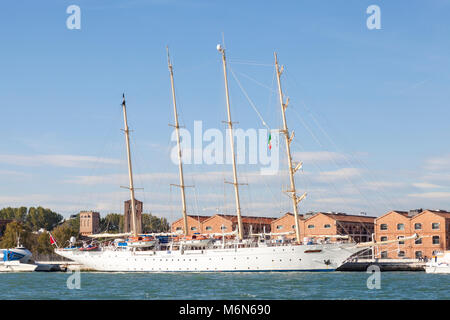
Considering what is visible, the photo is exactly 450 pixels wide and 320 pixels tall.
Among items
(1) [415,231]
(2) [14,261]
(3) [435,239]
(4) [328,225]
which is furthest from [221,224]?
(3) [435,239]

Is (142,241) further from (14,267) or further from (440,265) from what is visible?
(440,265)

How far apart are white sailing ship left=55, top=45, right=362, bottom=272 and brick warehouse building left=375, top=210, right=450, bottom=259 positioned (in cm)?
3185

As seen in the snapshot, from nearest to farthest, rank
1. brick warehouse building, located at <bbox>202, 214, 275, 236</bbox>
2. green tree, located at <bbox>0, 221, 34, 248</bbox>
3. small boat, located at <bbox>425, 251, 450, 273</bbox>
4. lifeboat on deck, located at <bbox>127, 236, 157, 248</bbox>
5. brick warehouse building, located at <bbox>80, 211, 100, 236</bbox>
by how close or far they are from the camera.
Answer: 1. small boat, located at <bbox>425, 251, 450, 273</bbox>
2. lifeboat on deck, located at <bbox>127, 236, 157, 248</bbox>
3. brick warehouse building, located at <bbox>202, 214, 275, 236</bbox>
4. green tree, located at <bbox>0, 221, 34, 248</bbox>
5. brick warehouse building, located at <bbox>80, 211, 100, 236</bbox>

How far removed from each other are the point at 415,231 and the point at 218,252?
145ft

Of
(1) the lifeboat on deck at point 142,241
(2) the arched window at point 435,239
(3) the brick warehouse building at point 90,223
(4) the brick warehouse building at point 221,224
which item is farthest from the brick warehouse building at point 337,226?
(3) the brick warehouse building at point 90,223

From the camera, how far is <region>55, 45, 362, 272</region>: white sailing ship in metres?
72.6

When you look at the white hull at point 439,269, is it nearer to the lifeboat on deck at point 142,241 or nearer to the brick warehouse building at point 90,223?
the lifeboat on deck at point 142,241

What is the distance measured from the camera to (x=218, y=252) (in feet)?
254

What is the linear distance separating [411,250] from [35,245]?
8026 centimetres

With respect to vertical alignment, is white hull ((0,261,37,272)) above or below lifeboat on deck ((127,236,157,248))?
below

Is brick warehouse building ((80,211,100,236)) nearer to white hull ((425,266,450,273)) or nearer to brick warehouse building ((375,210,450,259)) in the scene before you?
brick warehouse building ((375,210,450,259))

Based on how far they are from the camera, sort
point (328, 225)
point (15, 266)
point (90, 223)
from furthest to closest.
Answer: point (90, 223)
point (328, 225)
point (15, 266)

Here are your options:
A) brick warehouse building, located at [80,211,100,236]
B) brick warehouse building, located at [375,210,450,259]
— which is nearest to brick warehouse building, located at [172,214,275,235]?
brick warehouse building, located at [375,210,450,259]
